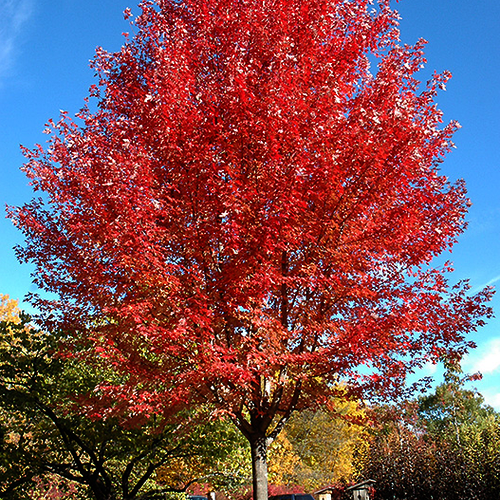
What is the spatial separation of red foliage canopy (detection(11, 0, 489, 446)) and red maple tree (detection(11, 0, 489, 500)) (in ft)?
0.13

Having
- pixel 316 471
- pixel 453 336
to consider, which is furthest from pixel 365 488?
pixel 453 336

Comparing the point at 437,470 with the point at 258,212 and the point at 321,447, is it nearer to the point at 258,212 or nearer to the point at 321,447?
the point at 321,447

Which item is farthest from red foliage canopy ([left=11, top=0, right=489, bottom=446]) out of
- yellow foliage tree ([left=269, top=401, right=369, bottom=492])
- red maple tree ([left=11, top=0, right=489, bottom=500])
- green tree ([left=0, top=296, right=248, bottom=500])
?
yellow foliage tree ([left=269, top=401, right=369, bottom=492])

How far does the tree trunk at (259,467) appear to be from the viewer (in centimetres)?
890

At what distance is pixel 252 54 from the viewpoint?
8742 mm

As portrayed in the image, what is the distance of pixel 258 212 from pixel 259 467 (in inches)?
205

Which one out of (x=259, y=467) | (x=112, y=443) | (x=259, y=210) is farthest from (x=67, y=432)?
(x=259, y=210)

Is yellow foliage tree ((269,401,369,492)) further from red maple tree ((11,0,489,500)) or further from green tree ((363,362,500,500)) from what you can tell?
red maple tree ((11,0,489,500))

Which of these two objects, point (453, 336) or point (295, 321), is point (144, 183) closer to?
point (295, 321)

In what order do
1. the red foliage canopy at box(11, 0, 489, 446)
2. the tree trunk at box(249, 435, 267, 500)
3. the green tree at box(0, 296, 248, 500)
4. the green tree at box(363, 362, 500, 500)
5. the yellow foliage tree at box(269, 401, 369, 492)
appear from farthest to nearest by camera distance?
the yellow foliage tree at box(269, 401, 369, 492), the green tree at box(363, 362, 500, 500), the green tree at box(0, 296, 248, 500), the tree trunk at box(249, 435, 267, 500), the red foliage canopy at box(11, 0, 489, 446)

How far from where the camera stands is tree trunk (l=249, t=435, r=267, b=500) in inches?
350

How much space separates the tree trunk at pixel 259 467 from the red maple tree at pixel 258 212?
0.12ft

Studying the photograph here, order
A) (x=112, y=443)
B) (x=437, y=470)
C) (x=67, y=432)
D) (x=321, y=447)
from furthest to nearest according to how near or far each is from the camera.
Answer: (x=321, y=447) → (x=437, y=470) → (x=112, y=443) → (x=67, y=432)

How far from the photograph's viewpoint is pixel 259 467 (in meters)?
9.05
